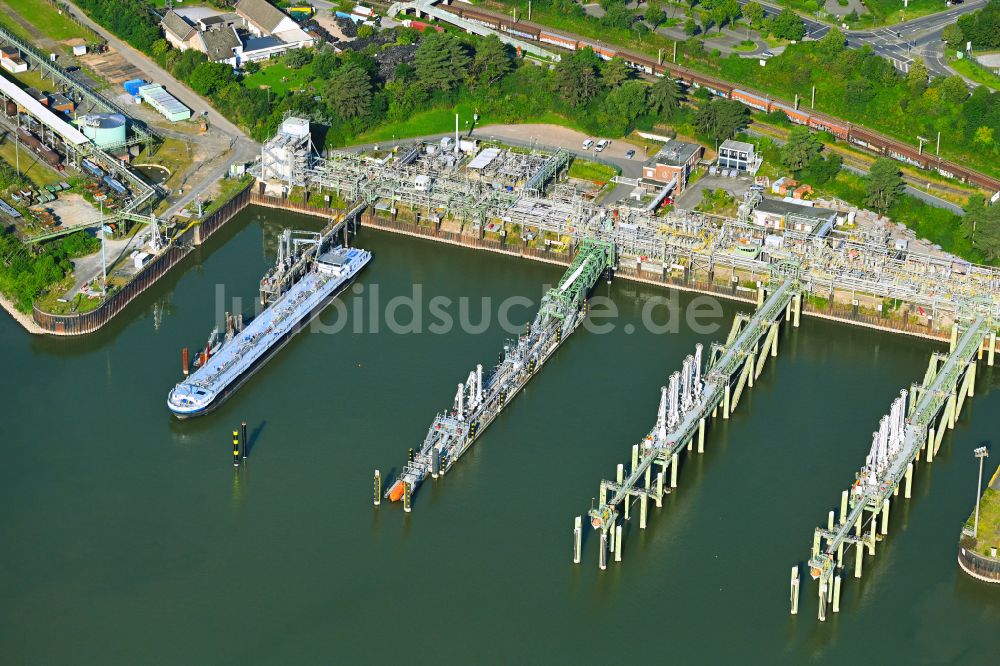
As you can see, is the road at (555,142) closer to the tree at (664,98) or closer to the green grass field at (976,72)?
the tree at (664,98)

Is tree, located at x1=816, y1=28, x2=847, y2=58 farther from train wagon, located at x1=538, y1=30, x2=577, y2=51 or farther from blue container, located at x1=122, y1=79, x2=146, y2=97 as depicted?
blue container, located at x1=122, y1=79, x2=146, y2=97

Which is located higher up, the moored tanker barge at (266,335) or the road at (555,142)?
the road at (555,142)

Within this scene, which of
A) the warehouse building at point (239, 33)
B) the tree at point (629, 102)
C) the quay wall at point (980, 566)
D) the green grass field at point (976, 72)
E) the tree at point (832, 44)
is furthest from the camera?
the warehouse building at point (239, 33)

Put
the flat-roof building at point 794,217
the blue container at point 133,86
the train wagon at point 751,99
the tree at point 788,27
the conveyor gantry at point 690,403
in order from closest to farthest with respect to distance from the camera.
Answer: the conveyor gantry at point 690,403, the flat-roof building at point 794,217, the train wagon at point 751,99, the blue container at point 133,86, the tree at point 788,27

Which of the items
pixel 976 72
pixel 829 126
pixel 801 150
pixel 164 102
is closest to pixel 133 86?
pixel 164 102

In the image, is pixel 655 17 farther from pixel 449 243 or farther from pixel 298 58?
pixel 449 243

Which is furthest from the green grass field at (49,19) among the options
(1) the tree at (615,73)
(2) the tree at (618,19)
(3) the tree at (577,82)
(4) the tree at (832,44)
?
(4) the tree at (832,44)
